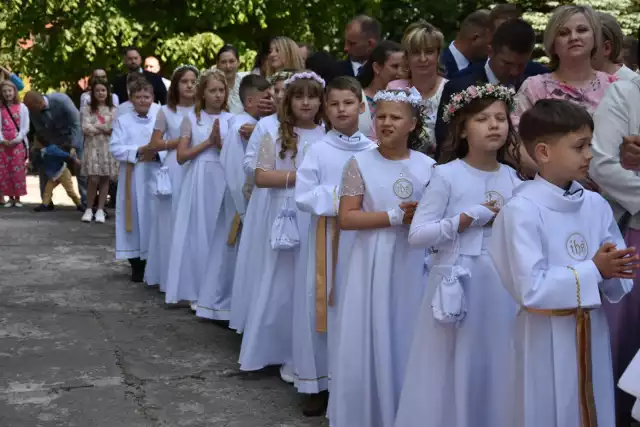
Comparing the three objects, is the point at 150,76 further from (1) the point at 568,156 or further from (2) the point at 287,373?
(1) the point at 568,156

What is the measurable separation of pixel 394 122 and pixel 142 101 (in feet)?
19.0

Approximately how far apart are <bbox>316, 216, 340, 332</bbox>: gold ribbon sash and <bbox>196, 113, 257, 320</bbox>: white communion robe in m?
1.94

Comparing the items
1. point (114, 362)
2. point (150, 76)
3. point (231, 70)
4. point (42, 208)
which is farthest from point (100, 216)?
point (114, 362)

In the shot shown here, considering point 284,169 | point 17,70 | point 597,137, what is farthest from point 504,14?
point 17,70

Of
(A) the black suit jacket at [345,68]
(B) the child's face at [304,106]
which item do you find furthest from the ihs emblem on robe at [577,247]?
(A) the black suit jacket at [345,68]

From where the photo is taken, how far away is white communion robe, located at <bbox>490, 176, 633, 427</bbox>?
377 cm

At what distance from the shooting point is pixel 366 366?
5.07 m

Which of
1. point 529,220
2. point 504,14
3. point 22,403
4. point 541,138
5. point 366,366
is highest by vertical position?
point 504,14

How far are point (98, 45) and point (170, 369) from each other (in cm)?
1580

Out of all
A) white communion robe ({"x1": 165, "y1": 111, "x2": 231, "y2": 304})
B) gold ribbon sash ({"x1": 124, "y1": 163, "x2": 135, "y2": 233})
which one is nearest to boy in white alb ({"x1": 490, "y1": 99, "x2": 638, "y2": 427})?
white communion robe ({"x1": 165, "y1": 111, "x2": 231, "y2": 304})

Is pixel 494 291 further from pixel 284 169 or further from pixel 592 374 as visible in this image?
pixel 284 169

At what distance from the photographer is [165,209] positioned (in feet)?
31.7

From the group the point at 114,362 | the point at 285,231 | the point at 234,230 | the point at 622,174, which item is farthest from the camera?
the point at 234,230

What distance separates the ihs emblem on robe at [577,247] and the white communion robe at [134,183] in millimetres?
6850
